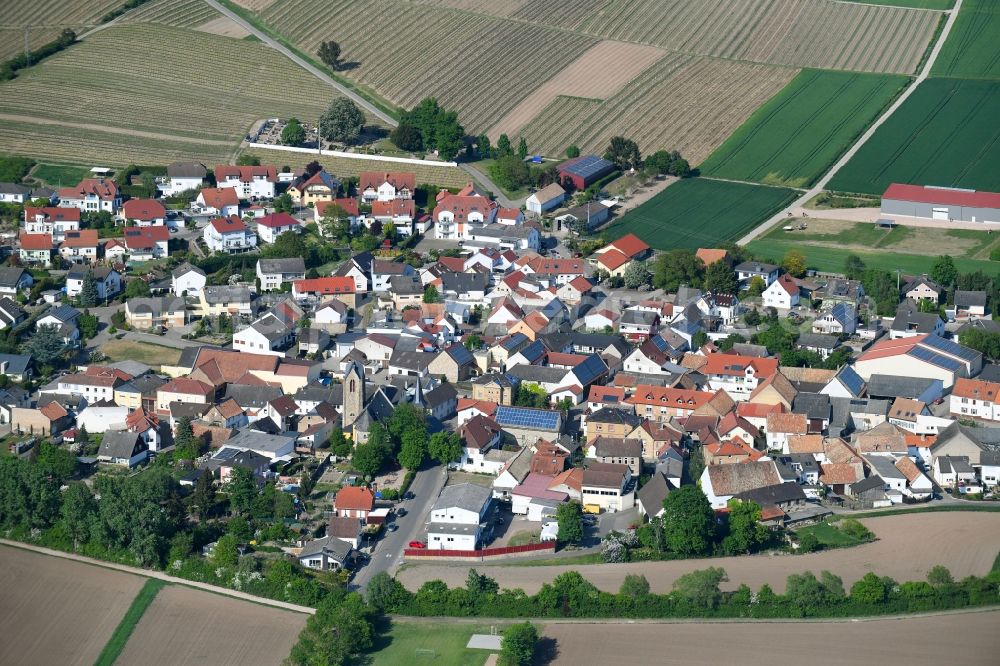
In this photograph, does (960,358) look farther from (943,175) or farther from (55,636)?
(55,636)

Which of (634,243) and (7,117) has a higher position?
(7,117)

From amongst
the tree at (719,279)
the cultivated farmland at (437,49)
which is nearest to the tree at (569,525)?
the tree at (719,279)

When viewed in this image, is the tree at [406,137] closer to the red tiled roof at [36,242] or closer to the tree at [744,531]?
the red tiled roof at [36,242]

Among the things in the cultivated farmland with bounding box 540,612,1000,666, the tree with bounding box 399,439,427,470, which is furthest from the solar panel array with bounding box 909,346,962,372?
the tree with bounding box 399,439,427,470

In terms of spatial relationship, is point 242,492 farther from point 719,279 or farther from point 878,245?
point 878,245

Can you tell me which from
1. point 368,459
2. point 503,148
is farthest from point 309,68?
point 368,459

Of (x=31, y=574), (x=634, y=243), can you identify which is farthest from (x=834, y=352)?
(x=31, y=574)
